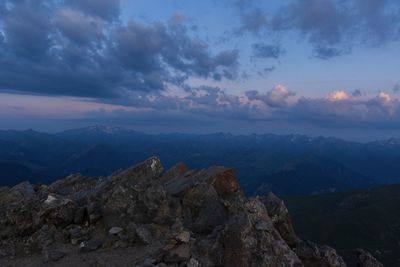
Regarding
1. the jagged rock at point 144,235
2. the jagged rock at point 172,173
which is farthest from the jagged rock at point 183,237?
the jagged rock at point 172,173

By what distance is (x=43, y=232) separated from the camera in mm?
31250

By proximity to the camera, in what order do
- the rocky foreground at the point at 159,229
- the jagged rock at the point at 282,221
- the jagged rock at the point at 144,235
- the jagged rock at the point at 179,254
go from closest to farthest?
the jagged rock at the point at 179,254 < the rocky foreground at the point at 159,229 < the jagged rock at the point at 144,235 < the jagged rock at the point at 282,221

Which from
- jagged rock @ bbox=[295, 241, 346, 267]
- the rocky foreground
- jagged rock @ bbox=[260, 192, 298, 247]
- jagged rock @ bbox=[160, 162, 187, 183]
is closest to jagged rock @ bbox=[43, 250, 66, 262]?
the rocky foreground

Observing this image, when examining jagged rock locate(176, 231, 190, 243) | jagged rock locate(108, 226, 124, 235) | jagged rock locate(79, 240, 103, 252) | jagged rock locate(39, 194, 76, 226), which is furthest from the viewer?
jagged rock locate(39, 194, 76, 226)

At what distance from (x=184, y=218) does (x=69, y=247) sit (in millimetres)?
8524

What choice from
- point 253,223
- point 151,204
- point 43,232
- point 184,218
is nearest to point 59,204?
point 43,232

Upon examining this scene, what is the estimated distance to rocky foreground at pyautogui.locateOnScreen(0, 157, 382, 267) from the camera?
25986 millimetres

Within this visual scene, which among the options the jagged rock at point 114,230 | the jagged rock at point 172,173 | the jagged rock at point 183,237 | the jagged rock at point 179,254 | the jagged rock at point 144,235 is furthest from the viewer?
the jagged rock at point 172,173

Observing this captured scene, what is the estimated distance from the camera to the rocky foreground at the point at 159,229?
26.0 m

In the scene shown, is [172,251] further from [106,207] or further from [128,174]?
[128,174]

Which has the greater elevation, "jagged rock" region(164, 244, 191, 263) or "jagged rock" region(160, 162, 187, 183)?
"jagged rock" region(160, 162, 187, 183)

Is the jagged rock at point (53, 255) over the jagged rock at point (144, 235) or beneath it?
beneath

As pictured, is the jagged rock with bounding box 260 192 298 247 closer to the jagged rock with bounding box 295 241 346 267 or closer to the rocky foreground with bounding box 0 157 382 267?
the rocky foreground with bounding box 0 157 382 267

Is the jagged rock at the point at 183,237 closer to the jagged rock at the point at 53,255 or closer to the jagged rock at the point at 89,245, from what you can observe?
the jagged rock at the point at 89,245
